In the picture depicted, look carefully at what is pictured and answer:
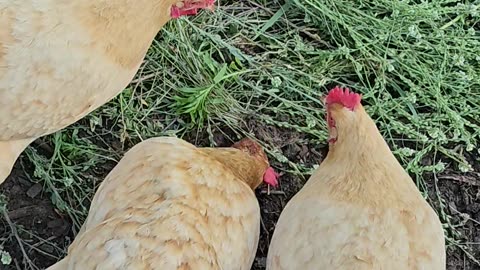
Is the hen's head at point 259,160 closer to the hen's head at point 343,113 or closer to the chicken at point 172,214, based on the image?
the chicken at point 172,214

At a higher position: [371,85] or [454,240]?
[371,85]

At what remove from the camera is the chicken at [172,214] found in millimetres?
1864

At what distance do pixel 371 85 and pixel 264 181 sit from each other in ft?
1.87

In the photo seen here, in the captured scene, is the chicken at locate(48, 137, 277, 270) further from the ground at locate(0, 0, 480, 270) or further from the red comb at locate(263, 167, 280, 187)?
the ground at locate(0, 0, 480, 270)

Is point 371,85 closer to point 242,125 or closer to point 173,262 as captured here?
point 242,125

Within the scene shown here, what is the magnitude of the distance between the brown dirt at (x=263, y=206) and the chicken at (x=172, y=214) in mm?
254

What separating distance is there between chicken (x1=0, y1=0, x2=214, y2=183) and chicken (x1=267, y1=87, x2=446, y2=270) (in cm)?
60

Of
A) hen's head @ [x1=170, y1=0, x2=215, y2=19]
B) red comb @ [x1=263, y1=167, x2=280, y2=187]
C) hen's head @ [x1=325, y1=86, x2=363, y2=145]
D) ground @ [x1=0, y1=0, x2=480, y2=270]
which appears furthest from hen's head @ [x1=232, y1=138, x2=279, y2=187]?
hen's head @ [x1=170, y1=0, x2=215, y2=19]

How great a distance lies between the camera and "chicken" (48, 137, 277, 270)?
73.4 inches

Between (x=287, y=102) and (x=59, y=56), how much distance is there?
929 millimetres

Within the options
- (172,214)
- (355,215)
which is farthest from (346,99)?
(172,214)

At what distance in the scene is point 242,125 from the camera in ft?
8.65

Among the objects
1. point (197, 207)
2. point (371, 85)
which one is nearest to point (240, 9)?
point (371, 85)

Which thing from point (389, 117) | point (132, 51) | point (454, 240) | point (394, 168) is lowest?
point (454, 240)
